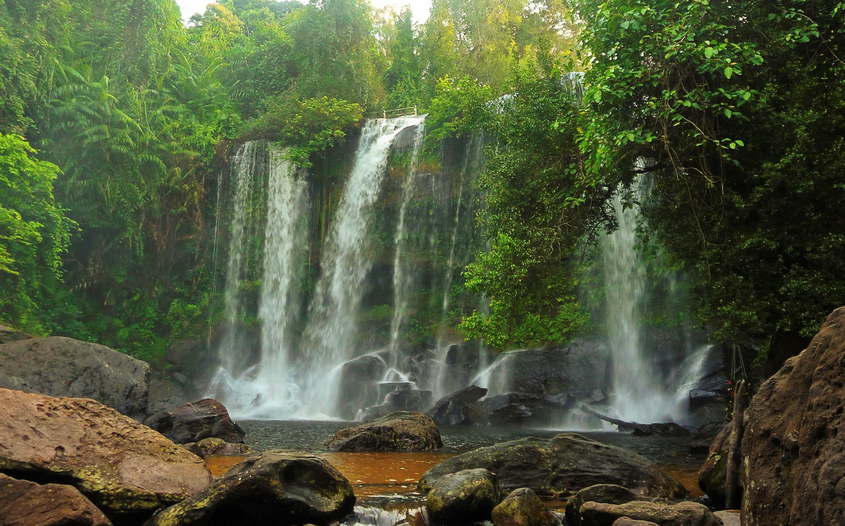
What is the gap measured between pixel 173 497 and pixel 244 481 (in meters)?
0.92

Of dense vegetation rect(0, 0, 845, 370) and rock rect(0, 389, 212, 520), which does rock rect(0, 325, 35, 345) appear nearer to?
dense vegetation rect(0, 0, 845, 370)

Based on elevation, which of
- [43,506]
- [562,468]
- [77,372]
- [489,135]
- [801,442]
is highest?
[489,135]

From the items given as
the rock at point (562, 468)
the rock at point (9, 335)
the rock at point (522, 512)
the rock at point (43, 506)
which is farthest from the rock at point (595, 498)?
the rock at point (9, 335)

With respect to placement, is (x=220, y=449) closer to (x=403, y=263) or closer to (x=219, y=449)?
(x=219, y=449)

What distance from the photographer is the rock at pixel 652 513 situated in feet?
17.5

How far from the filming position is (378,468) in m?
9.27

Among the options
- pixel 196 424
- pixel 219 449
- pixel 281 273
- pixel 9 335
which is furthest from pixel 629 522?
pixel 281 273

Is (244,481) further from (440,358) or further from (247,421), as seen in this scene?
(440,358)

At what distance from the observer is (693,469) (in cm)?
966

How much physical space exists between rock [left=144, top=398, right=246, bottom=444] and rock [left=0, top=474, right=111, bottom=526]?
6532 mm

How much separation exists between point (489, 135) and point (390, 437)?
13413mm

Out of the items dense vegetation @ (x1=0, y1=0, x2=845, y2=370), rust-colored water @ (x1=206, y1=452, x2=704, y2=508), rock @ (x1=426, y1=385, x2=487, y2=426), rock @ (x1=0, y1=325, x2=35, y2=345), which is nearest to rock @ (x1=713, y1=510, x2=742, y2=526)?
rust-colored water @ (x1=206, y1=452, x2=704, y2=508)

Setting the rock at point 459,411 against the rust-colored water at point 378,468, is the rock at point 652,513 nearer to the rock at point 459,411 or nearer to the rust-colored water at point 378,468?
the rust-colored water at point 378,468

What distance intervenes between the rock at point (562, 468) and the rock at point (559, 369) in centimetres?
1080
